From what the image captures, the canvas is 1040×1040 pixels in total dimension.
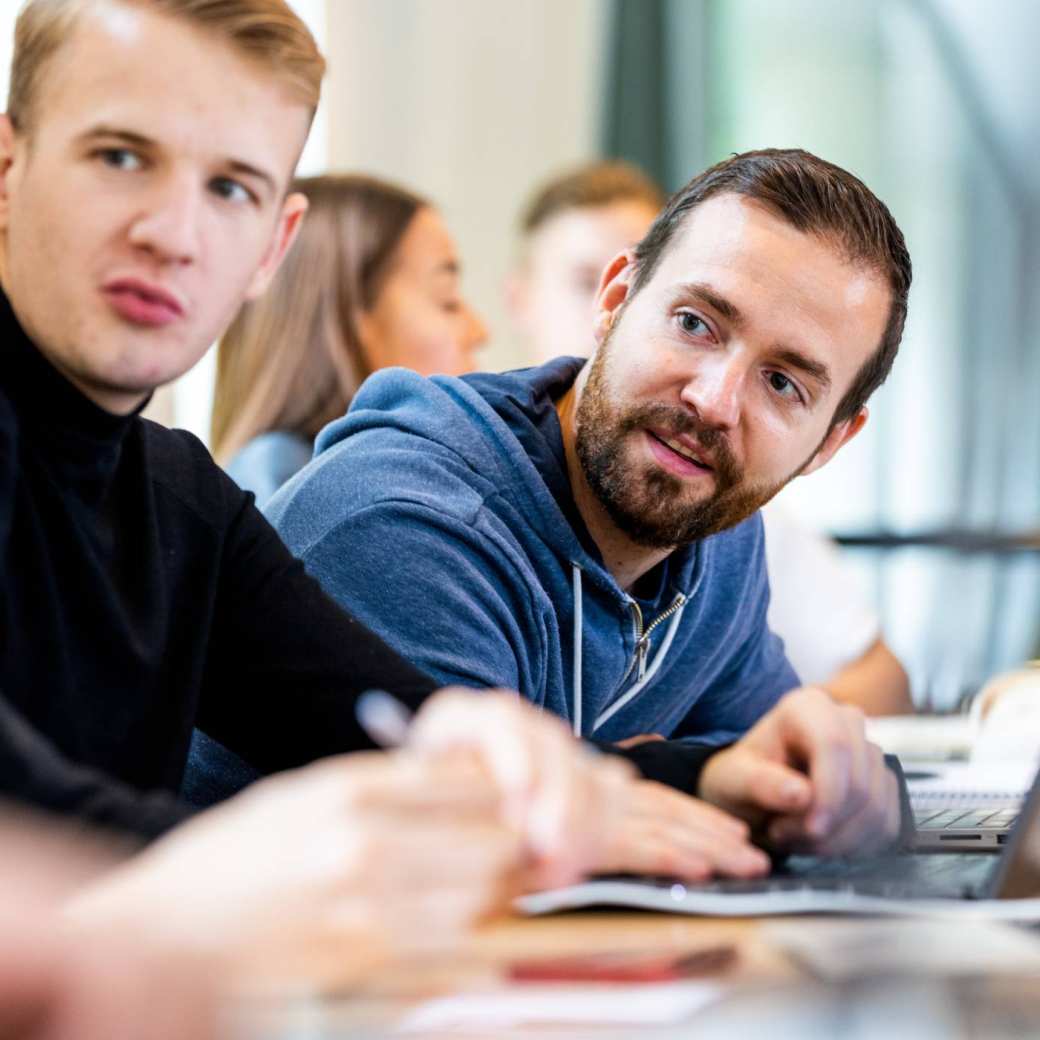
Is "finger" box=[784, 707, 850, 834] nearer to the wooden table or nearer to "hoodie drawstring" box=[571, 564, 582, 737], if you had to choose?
the wooden table

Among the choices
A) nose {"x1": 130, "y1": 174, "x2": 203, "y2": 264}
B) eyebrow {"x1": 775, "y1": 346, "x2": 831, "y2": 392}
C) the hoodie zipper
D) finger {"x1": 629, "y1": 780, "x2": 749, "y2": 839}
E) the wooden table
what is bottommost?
the wooden table

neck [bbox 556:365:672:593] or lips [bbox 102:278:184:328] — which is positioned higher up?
lips [bbox 102:278:184:328]

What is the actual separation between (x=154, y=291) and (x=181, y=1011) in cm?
65

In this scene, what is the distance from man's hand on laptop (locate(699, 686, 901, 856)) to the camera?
103 cm

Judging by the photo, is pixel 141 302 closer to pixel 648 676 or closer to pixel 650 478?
pixel 650 478

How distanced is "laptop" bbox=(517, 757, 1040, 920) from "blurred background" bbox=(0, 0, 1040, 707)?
9.75ft

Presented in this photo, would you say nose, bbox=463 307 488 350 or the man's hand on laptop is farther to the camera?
nose, bbox=463 307 488 350

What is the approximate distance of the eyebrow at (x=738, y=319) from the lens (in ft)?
4.57

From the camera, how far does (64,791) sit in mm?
699

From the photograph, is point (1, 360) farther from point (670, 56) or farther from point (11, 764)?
point (670, 56)

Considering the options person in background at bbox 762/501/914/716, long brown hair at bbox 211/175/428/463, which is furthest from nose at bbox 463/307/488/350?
person in background at bbox 762/501/914/716

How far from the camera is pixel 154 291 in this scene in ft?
3.35

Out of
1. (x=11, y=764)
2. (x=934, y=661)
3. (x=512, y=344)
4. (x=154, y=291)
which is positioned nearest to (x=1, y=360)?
(x=154, y=291)

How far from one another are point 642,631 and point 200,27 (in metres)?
0.69
